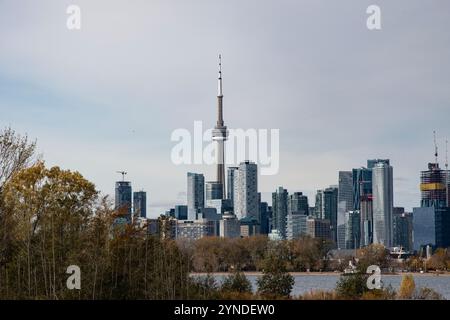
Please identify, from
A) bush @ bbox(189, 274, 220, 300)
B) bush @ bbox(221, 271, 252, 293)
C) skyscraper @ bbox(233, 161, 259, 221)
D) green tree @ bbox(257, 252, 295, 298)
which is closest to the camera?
bush @ bbox(189, 274, 220, 300)

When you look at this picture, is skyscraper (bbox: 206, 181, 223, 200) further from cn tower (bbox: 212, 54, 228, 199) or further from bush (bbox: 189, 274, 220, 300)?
bush (bbox: 189, 274, 220, 300)

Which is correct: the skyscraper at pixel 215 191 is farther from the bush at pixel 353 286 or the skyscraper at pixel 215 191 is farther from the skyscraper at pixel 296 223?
the bush at pixel 353 286

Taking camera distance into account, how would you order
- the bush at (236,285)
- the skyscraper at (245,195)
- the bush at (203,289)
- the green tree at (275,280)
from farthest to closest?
A: the skyscraper at (245,195) → the green tree at (275,280) → the bush at (236,285) → the bush at (203,289)

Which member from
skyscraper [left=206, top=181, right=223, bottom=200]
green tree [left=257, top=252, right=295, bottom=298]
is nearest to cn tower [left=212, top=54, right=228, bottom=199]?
skyscraper [left=206, top=181, right=223, bottom=200]

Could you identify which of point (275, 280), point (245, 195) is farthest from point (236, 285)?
point (245, 195)

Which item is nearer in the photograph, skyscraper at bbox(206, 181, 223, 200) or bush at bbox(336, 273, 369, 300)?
bush at bbox(336, 273, 369, 300)

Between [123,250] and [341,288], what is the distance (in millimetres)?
10617

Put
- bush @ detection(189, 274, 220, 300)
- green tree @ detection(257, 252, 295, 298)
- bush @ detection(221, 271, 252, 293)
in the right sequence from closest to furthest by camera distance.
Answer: bush @ detection(189, 274, 220, 300) → bush @ detection(221, 271, 252, 293) → green tree @ detection(257, 252, 295, 298)

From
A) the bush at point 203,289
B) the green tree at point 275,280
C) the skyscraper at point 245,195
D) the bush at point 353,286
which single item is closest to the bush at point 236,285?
the green tree at point 275,280

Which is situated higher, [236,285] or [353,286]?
[236,285]

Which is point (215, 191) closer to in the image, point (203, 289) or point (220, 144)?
point (220, 144)

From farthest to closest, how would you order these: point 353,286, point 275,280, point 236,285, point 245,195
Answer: point 245,195
point 275,280
point 353,286
point 236,285
